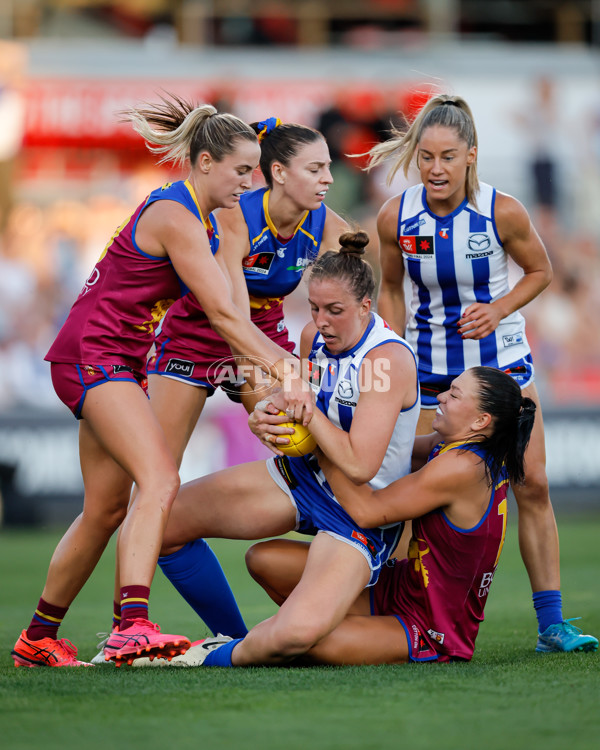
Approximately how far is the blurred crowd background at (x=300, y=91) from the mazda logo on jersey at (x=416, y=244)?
7350mm

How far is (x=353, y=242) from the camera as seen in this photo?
4035 mm

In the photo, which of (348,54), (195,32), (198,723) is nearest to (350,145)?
(348,54)

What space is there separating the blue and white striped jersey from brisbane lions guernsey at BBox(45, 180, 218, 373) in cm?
71

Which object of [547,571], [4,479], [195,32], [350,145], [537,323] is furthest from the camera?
[195,32]

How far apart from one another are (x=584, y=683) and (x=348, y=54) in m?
11.3

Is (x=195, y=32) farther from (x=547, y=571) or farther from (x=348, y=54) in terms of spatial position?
(x=547, y=571)

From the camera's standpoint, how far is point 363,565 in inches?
153

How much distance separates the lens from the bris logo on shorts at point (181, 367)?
4734 millimetres

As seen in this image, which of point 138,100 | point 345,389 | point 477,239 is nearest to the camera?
point 345,389

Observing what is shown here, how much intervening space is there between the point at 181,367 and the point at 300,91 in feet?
30.8

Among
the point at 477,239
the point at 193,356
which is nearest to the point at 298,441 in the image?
the point at 193,356

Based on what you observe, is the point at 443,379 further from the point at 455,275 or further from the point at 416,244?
the point at 416,244


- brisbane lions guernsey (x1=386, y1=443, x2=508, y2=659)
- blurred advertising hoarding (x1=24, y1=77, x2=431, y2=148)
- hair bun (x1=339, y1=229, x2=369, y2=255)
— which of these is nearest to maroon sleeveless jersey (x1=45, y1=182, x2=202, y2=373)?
hair bun (x1=339, y1=229, x2=369, y2=255)

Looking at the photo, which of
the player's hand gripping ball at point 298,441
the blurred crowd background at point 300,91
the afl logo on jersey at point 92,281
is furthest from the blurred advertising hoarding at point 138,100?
the player's hand gripping ball at point 298,441
